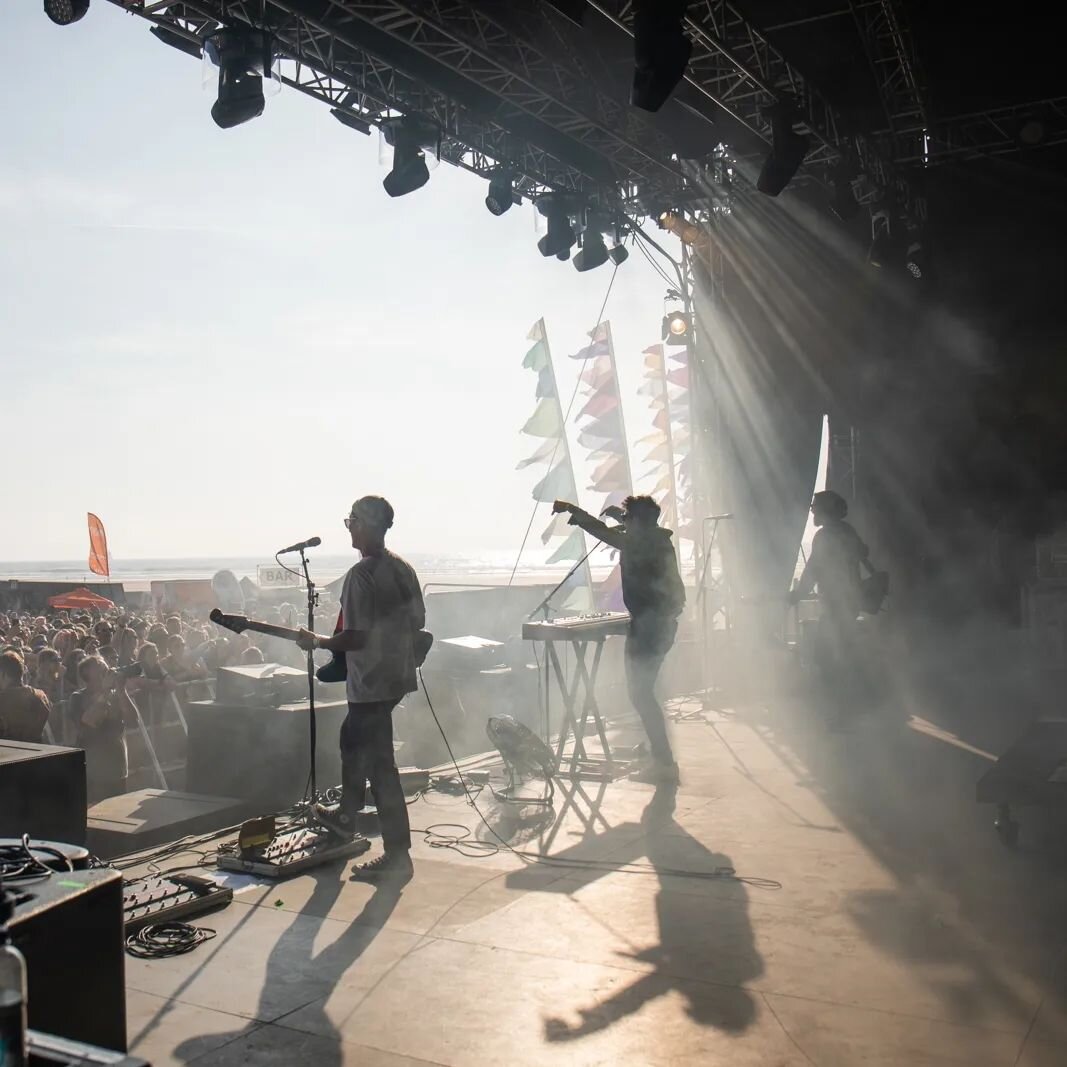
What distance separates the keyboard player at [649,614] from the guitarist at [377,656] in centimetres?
199

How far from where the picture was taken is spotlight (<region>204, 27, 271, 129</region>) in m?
7.80

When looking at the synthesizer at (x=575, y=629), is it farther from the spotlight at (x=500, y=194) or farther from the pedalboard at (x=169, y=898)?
the spotlight at (x=500, y=194)

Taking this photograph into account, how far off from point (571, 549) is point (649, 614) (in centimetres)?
1111

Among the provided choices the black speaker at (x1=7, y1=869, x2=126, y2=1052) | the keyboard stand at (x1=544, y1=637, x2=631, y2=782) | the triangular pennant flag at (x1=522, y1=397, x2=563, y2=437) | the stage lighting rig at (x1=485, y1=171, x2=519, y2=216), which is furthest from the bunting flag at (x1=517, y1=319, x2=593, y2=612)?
the black speaker at (x1=7, y1=869, x2=126, y2=1052)

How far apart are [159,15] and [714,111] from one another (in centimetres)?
551

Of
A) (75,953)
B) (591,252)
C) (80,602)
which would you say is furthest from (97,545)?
(75,953)

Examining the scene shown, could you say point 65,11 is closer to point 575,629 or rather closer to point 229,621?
point 229,621

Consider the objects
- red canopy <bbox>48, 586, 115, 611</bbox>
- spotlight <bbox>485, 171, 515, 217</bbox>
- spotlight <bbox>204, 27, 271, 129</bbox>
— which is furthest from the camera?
red canopy <bbox>48, 586, 115, 611</bbox>

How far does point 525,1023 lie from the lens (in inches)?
128

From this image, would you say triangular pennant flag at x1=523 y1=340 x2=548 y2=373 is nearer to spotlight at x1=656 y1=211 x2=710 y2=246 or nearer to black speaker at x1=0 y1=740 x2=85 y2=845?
spotlight at x1=656 y1=211 x2=710 y2=246

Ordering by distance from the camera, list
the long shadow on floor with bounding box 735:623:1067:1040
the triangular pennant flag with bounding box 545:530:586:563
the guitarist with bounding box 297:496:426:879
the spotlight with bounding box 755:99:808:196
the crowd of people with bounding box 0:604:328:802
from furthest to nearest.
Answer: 1. the triangular pennant flag with bounding box 545:530:586:563
2. the spotlight with bounding box 755:99:808:196
3. the crowd of people with bounding box 0:604:328:802
4. the guitarist with bounding box 297:496:426:879
5. the long shadow on floor with bounding box 735:623:1067:1040

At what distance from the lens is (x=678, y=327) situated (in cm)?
1371

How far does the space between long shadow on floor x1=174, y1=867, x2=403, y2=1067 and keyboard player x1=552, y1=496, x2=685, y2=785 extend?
2560 millimetres

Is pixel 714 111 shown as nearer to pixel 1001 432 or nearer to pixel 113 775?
pixel 1001 432
